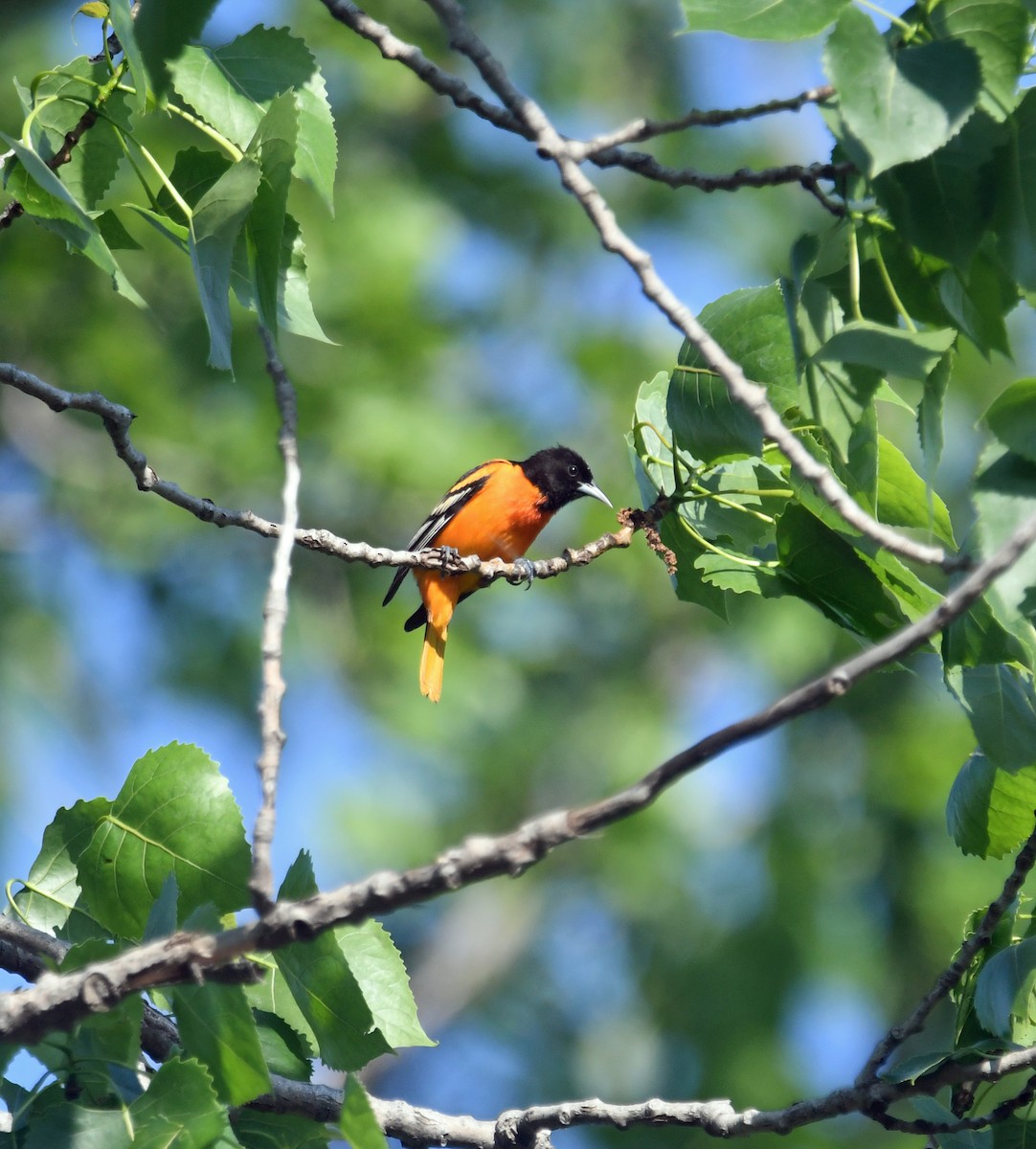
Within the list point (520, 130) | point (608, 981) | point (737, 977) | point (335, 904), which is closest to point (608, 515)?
point (737, 977)

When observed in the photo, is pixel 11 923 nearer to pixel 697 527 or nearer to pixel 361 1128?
pixel 361 1128

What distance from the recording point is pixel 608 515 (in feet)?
37.5

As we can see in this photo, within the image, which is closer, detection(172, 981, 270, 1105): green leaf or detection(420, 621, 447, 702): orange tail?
detection(172, 981, 270, 1105): green leaf

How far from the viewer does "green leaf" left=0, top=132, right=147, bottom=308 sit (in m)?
2.25

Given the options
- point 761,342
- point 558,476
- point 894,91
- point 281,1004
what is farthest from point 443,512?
point 894,91

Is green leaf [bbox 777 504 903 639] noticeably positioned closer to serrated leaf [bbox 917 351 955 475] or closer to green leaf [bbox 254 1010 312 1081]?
serrated leaf [bbox 917 351 955 475]

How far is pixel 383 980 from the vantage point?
2637 millimetres

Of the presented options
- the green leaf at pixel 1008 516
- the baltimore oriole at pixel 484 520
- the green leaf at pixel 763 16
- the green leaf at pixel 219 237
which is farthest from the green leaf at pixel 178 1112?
the baltimore oriole at pixel 484 520

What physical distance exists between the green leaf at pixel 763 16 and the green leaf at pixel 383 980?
177cm

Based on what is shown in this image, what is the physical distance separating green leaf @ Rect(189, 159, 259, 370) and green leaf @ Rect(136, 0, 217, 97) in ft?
0.77

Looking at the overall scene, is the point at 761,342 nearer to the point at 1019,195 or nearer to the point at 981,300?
the point at 981,300

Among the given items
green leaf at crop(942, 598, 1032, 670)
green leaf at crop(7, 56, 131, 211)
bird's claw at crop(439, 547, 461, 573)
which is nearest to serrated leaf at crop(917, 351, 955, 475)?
green leaf at crop(942, 598, 1032, 670)

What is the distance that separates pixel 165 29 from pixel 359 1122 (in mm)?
1738

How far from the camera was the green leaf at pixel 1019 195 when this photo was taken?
6.54 feet
